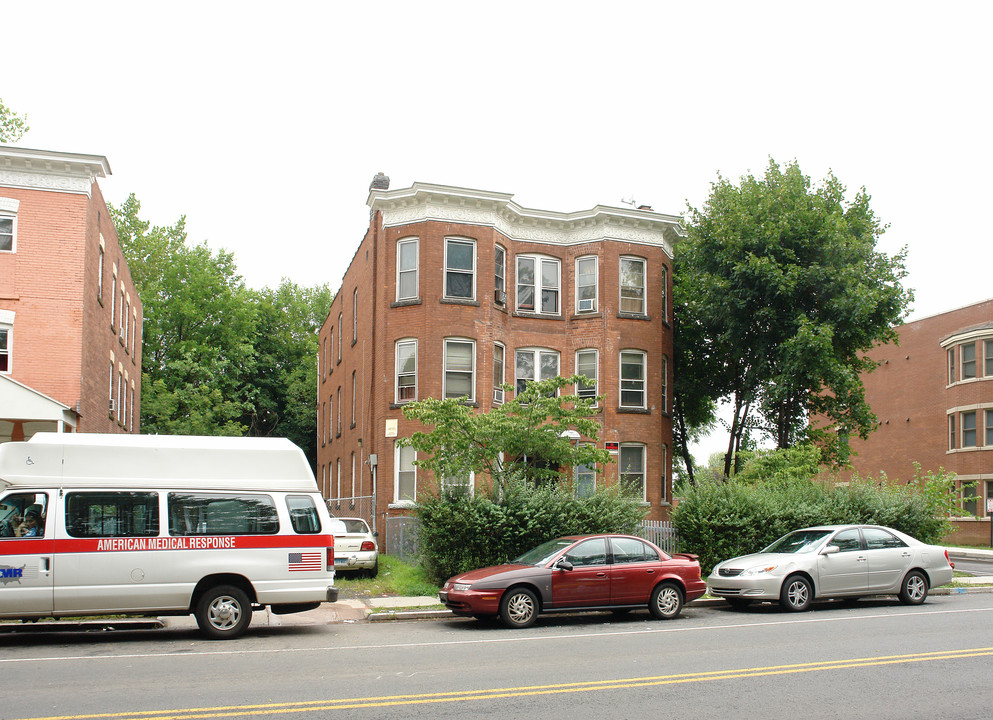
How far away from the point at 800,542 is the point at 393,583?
820 cm

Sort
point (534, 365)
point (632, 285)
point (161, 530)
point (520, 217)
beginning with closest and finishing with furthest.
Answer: point (161, 530) → point (534, 365) → point (520, 217) → point (632, 285)

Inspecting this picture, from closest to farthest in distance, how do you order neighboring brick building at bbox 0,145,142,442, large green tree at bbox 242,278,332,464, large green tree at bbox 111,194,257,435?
1. neighboring brick building at bbox 0,145,142,442
2. large green tree at bbox 111,194,257,435
3. large green tree at bbox 242,278,332,464

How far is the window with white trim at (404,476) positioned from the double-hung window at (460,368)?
2176mm

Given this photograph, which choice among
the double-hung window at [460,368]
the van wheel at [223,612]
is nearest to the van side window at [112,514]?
the van wheel at [223,612]

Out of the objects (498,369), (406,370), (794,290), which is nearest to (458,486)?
(406,370)

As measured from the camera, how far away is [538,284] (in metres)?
29.0

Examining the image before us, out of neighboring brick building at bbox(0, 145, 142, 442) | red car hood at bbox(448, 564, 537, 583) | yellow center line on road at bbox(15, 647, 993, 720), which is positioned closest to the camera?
yellow center line on road at bbox(15, 647, 993, 720)

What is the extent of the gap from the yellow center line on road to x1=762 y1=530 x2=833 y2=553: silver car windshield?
5.78 meters

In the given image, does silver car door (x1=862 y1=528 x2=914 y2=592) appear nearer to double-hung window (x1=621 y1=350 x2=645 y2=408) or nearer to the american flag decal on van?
the american flag decal on van

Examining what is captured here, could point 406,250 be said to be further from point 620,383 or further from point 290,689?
point 290,689

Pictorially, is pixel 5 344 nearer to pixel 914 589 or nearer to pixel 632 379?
pixel 632 379

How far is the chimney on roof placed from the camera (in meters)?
28.9

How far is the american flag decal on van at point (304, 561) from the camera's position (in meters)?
13.2

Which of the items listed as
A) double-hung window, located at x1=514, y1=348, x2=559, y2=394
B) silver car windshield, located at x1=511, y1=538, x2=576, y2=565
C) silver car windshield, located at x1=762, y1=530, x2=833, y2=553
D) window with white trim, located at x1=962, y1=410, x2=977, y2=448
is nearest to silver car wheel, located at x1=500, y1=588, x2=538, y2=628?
silver car windshield, located at x1=511, y1=538, x2=576, y2=565
